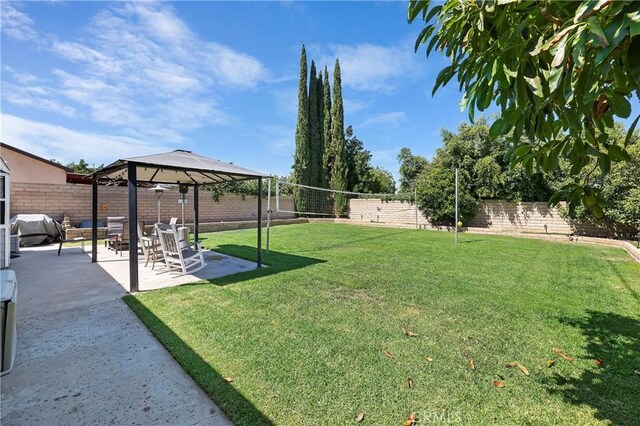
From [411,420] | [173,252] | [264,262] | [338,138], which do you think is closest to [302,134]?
[338,138]

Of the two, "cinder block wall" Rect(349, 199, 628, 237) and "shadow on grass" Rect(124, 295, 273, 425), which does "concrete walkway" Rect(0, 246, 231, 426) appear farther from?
"cinder block wall" Rect(349, 199, 628, 237)

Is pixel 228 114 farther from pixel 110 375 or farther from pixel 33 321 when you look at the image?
pixel 110 375

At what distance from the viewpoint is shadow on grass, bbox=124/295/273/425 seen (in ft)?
7.50

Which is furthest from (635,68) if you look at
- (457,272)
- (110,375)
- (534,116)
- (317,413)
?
(457,272)

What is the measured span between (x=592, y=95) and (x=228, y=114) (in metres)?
17.2

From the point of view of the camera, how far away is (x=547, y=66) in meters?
1.21

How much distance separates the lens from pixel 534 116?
1246 millimetres

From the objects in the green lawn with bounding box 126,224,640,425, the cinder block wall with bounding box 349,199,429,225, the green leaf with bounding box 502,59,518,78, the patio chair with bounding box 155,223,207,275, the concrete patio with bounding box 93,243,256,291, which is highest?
the green leaf with bounding box 502,59,518,78

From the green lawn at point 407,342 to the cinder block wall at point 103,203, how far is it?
1085cm

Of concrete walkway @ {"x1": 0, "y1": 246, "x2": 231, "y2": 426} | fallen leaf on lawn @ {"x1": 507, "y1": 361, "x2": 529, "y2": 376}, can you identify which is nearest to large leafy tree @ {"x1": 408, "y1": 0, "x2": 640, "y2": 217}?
fallen leaf on lawn @ {"x1": 507, "y1": 361, "x2": 529, "y2": 376}

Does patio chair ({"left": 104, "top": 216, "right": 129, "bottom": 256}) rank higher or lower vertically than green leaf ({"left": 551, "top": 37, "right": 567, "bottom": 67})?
lower

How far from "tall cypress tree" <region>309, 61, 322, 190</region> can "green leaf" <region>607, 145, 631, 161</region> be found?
2318 cm

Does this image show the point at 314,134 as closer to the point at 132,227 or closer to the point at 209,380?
the point at 132,227

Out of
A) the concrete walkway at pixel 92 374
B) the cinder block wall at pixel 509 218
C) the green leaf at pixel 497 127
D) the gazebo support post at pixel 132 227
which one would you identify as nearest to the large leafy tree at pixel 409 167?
the cinder block wall at pixel 509 218
